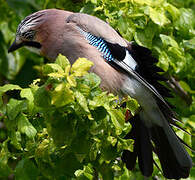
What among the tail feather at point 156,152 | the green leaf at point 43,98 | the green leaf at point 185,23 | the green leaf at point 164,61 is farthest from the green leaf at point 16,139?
the green leaf at point 185,23

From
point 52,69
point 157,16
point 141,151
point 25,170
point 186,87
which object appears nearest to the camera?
point 52,69

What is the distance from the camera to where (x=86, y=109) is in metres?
1.82

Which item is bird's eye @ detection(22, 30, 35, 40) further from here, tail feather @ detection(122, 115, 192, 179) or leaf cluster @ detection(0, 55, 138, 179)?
leaf cluster @ detection(0, 55, 138, 179)

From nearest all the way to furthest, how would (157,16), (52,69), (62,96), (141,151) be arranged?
(62,96)
(52,69)
(157,16)
(141,151)

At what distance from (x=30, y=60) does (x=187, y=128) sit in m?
1.85

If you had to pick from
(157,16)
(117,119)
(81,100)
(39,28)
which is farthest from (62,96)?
(39,28)

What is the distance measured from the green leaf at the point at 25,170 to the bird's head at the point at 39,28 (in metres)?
1.26

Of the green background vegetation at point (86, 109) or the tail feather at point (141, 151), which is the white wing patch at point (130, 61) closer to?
the green background vegetation at point (86, 109)

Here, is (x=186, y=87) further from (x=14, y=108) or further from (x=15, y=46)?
(x=14, y=108)

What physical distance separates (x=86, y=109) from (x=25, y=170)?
47 centimetres

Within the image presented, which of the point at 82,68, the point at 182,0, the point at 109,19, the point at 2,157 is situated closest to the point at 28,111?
the point at 2,157

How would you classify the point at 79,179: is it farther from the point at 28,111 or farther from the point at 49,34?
the point at 49,34

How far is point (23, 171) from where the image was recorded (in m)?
2.09

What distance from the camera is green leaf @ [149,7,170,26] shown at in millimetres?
2891
